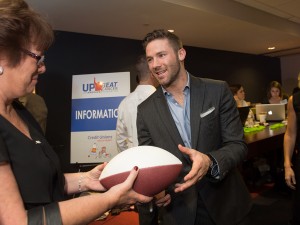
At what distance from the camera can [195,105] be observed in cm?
148

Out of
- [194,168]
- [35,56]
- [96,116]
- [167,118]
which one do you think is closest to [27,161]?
[35,56]

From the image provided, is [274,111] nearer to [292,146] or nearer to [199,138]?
[292,146]

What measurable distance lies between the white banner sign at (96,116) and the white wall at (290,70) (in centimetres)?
827

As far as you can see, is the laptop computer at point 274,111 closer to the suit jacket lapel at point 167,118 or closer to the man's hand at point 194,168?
the suit jacket lapel at point 167,118

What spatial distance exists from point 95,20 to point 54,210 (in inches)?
158

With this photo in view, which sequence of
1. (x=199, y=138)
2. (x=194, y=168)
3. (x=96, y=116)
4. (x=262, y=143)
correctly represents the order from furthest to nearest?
1. (x=96, y=116)
2. (x=262, y=143)
3. (x=199, y=138)
4. (x=194, y=168)

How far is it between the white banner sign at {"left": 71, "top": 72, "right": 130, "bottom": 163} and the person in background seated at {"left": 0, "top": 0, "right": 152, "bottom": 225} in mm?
2824

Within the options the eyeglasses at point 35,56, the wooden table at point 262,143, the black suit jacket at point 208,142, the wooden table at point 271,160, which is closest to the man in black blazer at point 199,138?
the black suit jacket at point 208,142

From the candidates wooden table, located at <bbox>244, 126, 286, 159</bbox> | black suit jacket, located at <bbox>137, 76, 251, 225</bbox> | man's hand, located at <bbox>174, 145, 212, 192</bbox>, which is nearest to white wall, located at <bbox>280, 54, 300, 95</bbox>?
wooden table, located at <bbox>244, 126, 286, 159</bbox>

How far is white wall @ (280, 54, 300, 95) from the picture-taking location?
9946 millimetres

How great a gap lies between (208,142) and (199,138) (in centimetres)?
6

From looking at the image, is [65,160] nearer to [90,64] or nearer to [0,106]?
[90,64]

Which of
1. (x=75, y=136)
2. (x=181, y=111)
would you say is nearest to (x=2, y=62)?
(x=181, y=111)

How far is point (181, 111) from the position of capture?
1573mm
